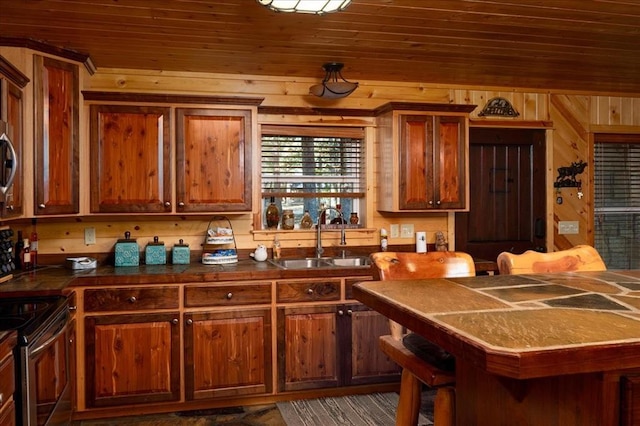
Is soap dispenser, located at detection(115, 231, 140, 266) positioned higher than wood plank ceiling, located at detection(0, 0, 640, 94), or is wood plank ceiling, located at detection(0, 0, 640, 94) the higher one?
wood plank ceiling, located at detection(0, 0, 640, 94)

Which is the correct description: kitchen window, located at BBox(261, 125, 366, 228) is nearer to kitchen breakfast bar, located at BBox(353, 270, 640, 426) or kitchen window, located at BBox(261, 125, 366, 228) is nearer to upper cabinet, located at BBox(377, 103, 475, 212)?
upper cabinet, located at BBox(377, 103, 475, 212)

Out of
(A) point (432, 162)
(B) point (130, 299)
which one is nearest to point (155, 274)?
(B) point (130, 299)

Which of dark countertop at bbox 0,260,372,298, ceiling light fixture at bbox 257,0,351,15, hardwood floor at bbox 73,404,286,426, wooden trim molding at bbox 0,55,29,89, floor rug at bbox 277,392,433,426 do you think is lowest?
hardwood floor at bbox 73,404,286,426

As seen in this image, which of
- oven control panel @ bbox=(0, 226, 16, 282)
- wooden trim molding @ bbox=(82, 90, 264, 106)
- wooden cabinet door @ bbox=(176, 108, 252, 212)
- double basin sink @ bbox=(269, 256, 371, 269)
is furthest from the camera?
double basin sink @ bbox=(269, 256, 371, 269)

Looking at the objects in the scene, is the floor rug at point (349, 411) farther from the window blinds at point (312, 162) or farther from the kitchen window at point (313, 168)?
the window blinds at point (312, 162)

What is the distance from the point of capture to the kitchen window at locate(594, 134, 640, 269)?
479cm

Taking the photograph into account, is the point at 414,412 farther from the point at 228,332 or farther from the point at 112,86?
the point at 112,86

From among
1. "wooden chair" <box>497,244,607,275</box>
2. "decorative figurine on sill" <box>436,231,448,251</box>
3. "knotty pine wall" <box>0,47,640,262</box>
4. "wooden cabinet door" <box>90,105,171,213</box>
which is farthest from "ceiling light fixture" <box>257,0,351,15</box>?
"decorative figurine on sill" <box>436,231,448,251</box>

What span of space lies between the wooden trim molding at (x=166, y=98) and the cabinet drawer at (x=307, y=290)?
1.24 meters

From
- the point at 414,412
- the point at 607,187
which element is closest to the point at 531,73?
the point at 607,187

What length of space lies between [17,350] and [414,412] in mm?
1530

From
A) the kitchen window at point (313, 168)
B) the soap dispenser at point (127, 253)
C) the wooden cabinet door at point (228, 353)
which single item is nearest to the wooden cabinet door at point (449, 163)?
the kitchen window at point (313, 168)

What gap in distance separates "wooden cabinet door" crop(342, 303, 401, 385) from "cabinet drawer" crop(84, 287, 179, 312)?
3.72 ft

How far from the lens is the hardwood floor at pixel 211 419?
125 inches
